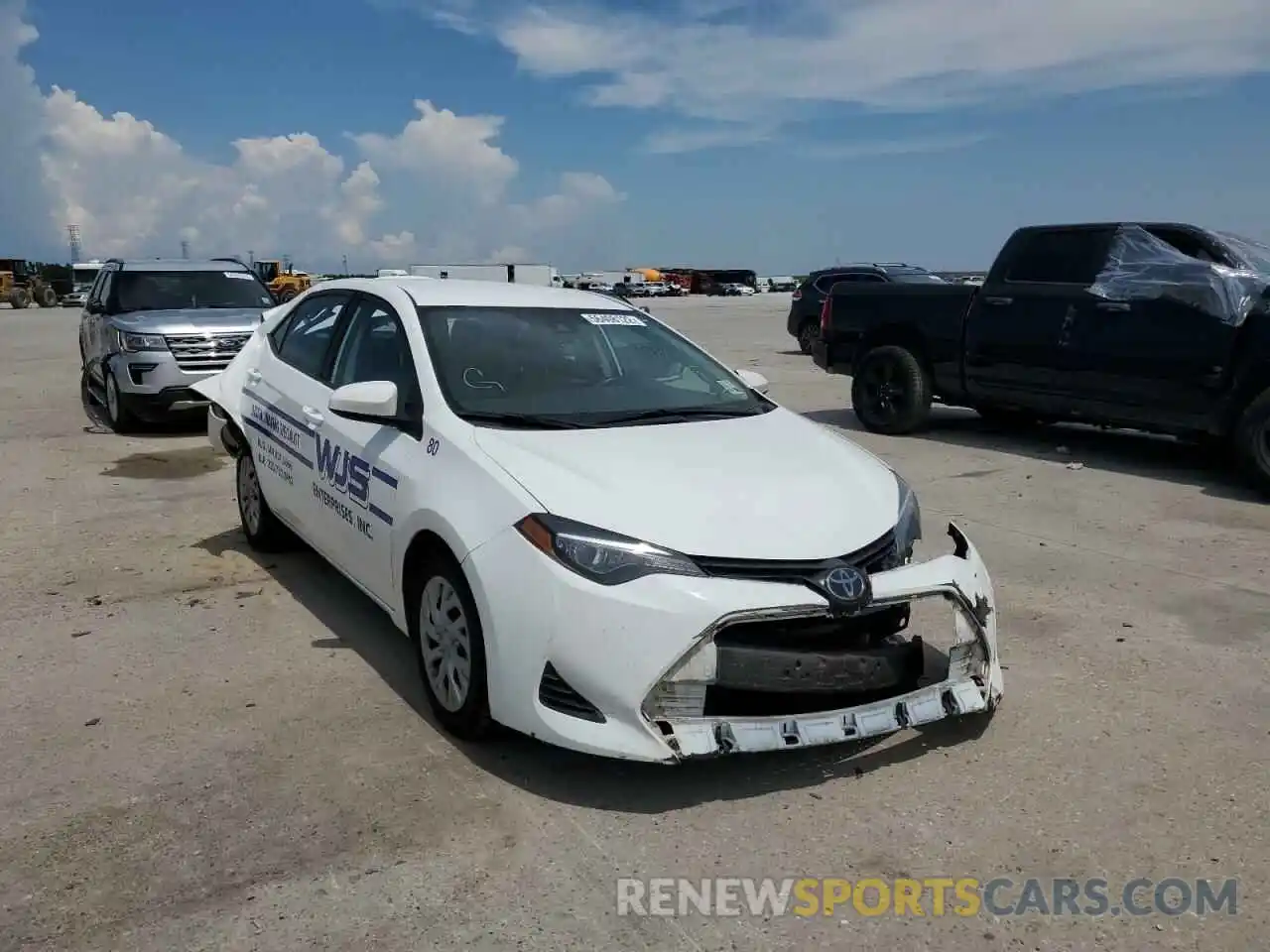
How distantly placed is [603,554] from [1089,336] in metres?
6.81

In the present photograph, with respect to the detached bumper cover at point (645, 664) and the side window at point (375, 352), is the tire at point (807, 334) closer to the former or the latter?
the side window at point (375, 352)

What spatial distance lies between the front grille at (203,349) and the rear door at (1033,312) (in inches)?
276

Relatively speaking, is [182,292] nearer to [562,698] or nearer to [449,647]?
[449,647]

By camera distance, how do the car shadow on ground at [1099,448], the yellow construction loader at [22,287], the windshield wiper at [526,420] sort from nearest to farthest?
the windshield wiper at [526,420]
the car shadow on ground at [1099,448]
the yellow construction loader at [22,287]

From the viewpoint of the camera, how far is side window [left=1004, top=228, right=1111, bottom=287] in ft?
29.5

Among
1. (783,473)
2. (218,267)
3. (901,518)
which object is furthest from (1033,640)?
(218,267)

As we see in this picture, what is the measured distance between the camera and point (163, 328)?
34.3 feet

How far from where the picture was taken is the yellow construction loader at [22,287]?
46.7 metres

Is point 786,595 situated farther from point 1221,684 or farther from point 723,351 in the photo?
point 723,351

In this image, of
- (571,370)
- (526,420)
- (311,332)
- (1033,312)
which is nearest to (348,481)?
(526,420)

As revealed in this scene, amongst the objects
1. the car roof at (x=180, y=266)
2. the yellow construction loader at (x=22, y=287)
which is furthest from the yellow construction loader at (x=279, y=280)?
the car roof at (x=180, y=266)

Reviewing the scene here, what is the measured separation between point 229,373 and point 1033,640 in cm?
469

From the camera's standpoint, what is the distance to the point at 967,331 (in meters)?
9.77
